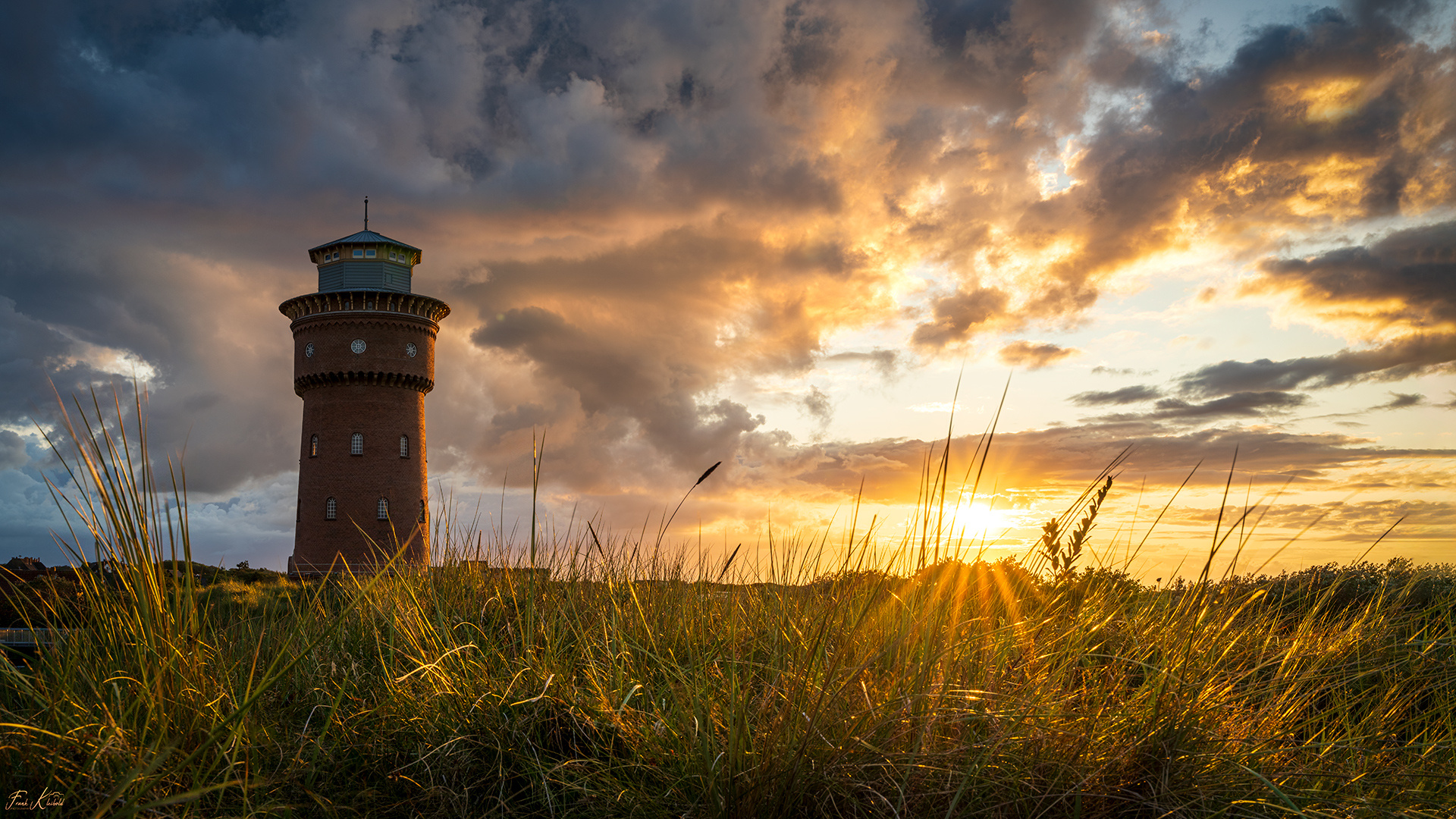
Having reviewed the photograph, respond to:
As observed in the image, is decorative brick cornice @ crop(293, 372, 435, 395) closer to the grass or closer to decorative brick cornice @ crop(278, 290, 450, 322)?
decorative brick cornice @ crop(278, 290, 450, 322)

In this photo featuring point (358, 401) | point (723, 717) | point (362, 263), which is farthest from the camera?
point (362, 263)

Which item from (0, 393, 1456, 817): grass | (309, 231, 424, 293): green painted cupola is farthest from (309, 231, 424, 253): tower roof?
(0, 393, 1456, 817): grass

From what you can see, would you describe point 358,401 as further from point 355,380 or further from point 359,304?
point 359,304

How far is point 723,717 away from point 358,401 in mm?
29824

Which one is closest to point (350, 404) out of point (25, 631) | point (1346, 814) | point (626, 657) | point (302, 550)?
point (302, 550)

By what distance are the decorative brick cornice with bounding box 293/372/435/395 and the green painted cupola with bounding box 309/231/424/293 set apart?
10.9ft

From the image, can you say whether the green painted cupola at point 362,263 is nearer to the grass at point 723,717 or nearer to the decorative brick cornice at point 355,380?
the decorative brick cornice at point 355,380

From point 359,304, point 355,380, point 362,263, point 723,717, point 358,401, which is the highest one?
point 362,263

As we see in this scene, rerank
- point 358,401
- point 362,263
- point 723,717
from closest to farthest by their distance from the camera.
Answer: point 723,717
point 358,401
point 362,263

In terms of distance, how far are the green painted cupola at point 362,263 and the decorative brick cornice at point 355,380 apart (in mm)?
3329

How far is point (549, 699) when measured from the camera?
325cm

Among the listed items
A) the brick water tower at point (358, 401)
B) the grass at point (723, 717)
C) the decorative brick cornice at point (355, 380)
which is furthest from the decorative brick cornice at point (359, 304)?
the grass at point (723, 717)

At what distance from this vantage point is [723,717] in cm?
292

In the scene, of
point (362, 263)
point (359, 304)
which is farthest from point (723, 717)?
point (362, 263)
